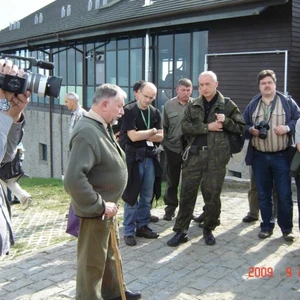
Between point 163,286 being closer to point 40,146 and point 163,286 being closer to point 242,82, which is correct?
point 242,82

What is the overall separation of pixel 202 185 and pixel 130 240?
111cm

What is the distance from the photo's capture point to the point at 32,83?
2855 mm

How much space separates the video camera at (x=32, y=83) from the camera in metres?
2.67

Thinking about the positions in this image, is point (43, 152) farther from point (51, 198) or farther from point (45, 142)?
point (51, 198)

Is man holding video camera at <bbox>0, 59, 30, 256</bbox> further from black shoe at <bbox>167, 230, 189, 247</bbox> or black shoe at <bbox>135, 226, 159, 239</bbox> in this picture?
black shoe at <bbox>135, 226, 159, 239</bbox>

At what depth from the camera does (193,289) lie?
4098 mm

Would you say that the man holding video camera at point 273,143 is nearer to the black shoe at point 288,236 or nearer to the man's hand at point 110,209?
the black shoe at point 288,236

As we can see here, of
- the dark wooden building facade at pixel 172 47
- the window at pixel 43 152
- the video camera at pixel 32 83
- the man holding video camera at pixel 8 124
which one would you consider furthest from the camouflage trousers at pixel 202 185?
the window at pixel 43 152

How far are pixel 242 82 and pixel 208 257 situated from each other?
27.7 ft

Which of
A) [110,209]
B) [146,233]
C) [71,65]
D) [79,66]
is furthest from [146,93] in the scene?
[71,65]

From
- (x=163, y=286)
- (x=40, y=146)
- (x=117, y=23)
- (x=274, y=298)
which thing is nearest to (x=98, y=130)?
(x=163, y=286)

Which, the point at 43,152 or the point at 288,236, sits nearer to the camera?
the point at 288,236

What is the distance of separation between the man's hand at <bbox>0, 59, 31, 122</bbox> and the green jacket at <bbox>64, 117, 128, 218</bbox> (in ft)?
1.86

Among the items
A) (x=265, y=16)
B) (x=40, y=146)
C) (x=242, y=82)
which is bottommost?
(x=40, y=146)
